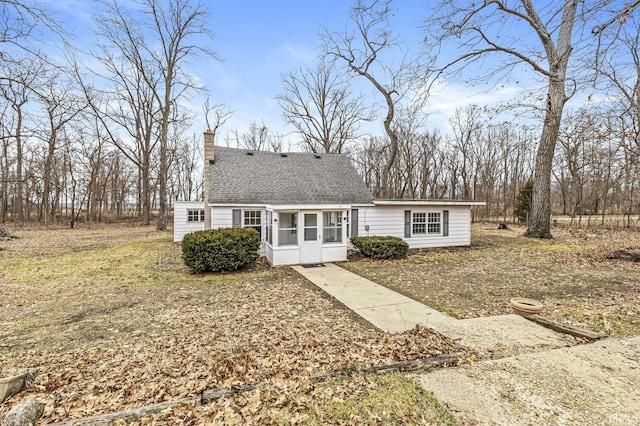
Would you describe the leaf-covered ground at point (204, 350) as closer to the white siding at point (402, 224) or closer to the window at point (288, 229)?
the window at point (288, 229)

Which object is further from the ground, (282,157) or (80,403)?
(282,157)

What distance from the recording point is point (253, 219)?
12570 mm

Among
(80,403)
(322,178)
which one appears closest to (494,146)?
(322,178)

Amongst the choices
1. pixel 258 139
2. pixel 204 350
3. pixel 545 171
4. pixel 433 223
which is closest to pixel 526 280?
pixel 433 223

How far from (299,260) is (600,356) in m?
8.38

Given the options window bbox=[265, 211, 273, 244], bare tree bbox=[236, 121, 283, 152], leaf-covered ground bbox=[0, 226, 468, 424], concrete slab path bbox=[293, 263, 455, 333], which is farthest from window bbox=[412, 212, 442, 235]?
bare tree bbox=[236, 121, 283, 152]

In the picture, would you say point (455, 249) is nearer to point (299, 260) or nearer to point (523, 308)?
point (299, 260)

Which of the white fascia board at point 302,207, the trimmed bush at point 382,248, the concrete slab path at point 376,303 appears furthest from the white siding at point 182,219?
the trimmed bush at point 382,248

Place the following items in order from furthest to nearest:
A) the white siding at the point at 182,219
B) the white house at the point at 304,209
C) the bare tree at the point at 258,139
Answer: the bare tree at the point at 258,139 → the white siding at the point at 182,219 → the white house at the point at 304,209

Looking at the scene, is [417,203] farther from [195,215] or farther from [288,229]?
[195,215]

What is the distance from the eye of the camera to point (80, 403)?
3.06 meters

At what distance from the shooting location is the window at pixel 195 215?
1598 cm

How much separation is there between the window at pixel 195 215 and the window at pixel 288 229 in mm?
7557

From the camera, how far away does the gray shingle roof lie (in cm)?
1295
